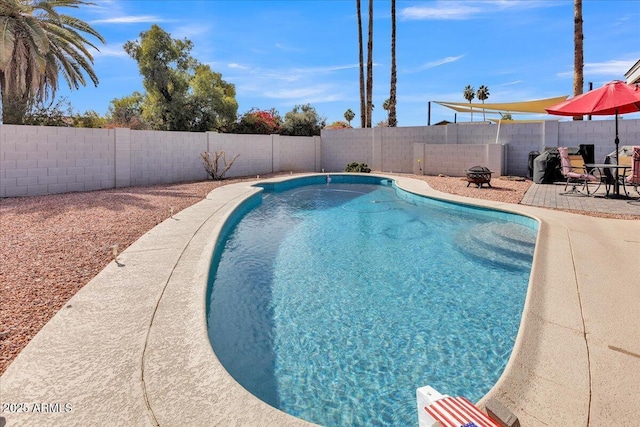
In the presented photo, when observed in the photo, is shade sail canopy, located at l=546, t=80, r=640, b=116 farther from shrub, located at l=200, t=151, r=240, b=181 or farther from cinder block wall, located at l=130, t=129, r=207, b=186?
cinder block wall, located at l=130, t=129, r=207, b=186

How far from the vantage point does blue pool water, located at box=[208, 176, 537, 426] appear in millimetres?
2723

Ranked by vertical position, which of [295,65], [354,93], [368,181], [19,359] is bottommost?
[19,359]

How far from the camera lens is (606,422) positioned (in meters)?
1.88

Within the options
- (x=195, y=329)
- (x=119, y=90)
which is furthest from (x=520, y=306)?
(x=119, y=90)

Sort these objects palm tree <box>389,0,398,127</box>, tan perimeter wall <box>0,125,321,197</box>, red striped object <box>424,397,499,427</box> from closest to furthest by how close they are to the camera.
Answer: red striped object <box>424,397,499,427</box>, tan perimeter wall <box>0,125,321,197</box>, palm tree <box>389,0,398,127</box>

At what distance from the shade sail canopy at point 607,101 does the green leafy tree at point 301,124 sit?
17732 mm

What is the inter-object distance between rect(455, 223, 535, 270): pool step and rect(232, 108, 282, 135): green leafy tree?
17.3 meters

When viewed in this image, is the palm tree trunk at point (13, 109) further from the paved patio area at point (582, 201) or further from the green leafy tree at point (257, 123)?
the paved patio area at point (582, 201)

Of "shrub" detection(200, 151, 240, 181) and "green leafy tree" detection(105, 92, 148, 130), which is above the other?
"green leafy tree" detection(105, 92, 148, 130)

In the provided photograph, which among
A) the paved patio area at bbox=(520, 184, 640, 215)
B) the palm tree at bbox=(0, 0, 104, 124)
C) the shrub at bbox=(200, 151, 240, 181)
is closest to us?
the paved patio area at bbox=(520, 184, 640, 215)

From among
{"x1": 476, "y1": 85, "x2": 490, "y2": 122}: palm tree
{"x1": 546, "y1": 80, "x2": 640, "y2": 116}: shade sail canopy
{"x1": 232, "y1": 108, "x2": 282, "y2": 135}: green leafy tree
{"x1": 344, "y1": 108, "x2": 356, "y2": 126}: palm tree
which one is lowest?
{"x1": 546, "y1": 80, "x2": 640, "y2": 116}: shade sail canopy

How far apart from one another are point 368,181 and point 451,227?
8.25 m

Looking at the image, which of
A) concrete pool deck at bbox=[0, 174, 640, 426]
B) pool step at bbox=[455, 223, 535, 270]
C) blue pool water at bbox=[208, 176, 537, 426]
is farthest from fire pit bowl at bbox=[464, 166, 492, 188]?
concrete pool deck at bbox=[0, 174, 640, 426]

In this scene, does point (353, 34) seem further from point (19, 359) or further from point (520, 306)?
point (19, 359)
